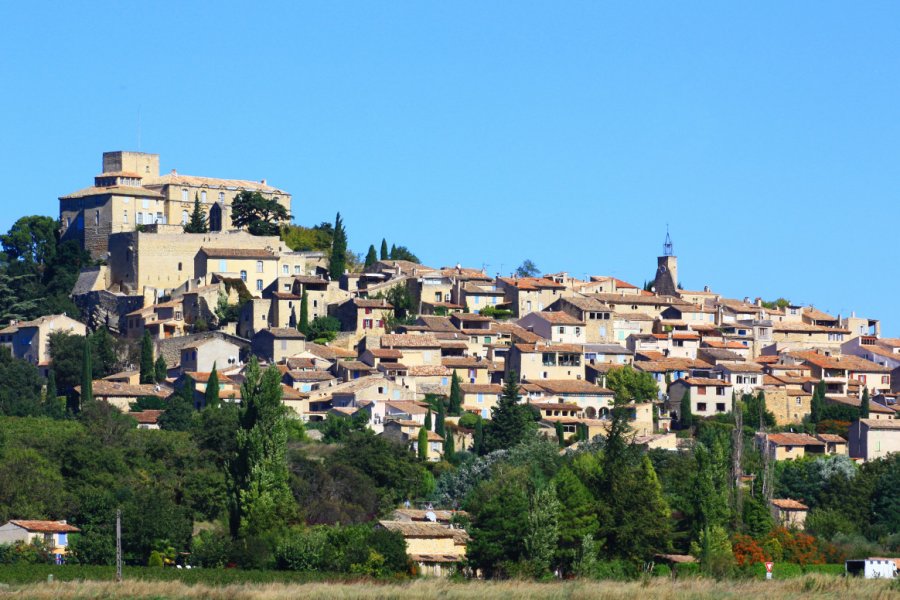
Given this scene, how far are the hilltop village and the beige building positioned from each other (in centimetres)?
12

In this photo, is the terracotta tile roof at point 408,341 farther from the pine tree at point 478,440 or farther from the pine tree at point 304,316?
the pine tree at point 478,440

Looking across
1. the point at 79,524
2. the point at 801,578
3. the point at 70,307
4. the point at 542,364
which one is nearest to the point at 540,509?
the point at 801,578

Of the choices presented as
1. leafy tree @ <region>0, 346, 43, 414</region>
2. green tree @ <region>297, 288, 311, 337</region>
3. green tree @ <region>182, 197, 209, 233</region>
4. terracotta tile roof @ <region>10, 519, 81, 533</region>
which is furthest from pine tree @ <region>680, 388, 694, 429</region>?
terracotta tile roof @ <region>10, 519, 81, 533</region>

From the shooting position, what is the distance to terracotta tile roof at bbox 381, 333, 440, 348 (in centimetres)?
7206

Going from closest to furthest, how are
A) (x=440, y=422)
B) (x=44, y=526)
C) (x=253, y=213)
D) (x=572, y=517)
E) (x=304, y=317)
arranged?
(x=572, y=517) → (x=44, y=526) → (x=440, y=422) → (x=304, y=317) → (x=253, y=213)

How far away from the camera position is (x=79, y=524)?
169ft

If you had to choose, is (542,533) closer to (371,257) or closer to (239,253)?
(239,253)

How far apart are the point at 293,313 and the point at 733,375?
17.9 m

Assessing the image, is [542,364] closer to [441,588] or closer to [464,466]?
[464,466]

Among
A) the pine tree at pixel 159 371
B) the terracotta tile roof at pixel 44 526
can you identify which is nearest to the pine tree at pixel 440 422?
the pine tree at pixel 159 371

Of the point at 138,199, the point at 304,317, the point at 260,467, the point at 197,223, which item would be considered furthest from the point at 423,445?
the point at 138,199

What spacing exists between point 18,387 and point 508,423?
18.3m

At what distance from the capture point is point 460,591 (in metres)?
39.6

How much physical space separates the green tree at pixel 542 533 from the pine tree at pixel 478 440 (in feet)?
55.3
